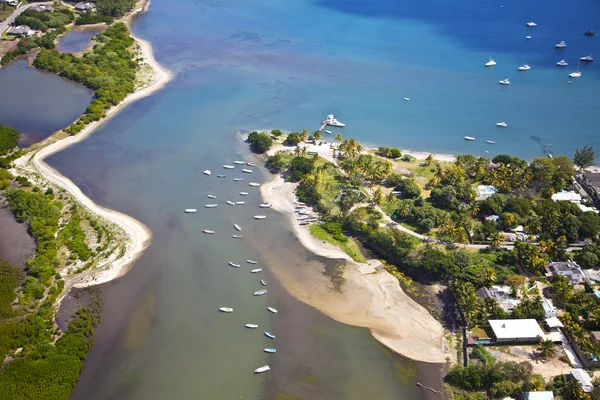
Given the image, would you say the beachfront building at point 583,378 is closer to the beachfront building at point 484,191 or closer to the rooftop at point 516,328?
the rooftop at point 516,328

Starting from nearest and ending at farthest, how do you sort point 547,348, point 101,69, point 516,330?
point 547,348 < point 516,330 < point 101,69

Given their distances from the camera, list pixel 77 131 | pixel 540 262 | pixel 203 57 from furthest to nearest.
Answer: pixel 203 57 → pixel 77 131 → pixel 540 262

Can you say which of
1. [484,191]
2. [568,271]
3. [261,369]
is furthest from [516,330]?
[261,369]

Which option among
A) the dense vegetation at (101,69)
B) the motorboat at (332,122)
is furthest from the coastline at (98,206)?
the motorboat at (332,122)

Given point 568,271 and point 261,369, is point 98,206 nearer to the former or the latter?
point 261,369

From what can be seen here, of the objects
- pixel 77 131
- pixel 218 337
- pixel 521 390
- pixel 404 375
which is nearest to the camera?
pixel 521 390

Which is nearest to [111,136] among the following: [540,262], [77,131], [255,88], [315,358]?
[77,131]

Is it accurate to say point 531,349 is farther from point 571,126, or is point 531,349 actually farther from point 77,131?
point 77,131

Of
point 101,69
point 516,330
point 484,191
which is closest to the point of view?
point 516,330
